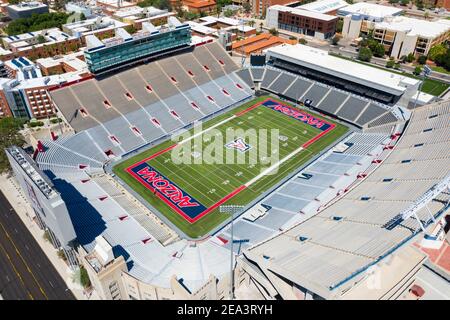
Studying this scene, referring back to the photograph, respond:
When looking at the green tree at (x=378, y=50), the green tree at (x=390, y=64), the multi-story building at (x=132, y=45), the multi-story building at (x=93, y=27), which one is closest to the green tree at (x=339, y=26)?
the green tree at (x=378, y=50)

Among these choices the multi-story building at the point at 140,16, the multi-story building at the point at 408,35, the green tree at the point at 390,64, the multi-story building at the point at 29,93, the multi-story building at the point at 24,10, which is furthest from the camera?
the multi-story building at the point at 24,10

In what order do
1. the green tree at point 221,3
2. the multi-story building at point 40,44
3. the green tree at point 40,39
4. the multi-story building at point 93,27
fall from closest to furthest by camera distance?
the multi-story building at point 40,44 → the green tree at point 40,39 → the multi-story building at point 93,27 → the green tree at point 221,3

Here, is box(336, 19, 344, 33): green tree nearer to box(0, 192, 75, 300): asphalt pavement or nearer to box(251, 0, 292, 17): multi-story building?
box(251, 0, 292, 17): multi-story building

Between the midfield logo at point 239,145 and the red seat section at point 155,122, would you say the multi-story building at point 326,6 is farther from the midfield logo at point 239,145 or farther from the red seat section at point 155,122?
the red seat section at point 155,122

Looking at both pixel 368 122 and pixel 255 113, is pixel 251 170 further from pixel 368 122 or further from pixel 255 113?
pixel 368 122

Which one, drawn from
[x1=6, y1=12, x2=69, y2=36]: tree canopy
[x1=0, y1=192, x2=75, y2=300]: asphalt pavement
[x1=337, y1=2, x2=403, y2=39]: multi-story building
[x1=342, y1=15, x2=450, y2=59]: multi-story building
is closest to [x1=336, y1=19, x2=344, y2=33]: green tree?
[x1=337, y1=2, x2=403, y2=39]: multi-story building

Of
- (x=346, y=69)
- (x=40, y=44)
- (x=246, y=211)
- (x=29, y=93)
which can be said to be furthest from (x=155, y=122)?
(x=40, y=44)

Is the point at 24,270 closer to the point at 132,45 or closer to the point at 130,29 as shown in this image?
the point at 132,45
